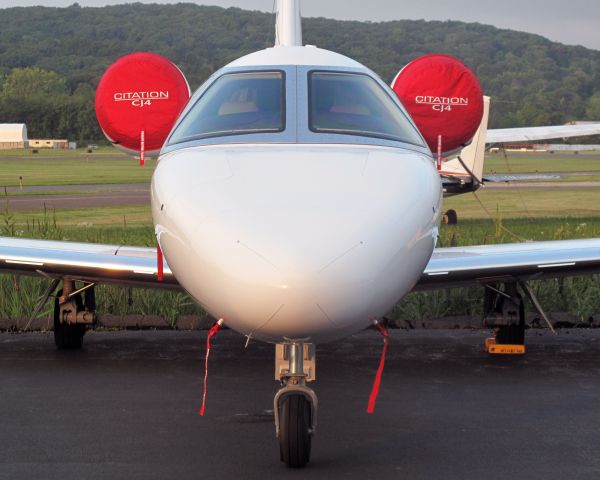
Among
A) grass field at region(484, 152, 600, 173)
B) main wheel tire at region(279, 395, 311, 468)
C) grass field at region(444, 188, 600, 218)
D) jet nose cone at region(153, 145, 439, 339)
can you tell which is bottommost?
grass field at region(484, 152, 600, 173)

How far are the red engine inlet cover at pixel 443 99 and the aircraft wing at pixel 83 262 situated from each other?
2482mm

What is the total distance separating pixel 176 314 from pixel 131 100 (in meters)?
2.70

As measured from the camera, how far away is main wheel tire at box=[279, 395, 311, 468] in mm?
5539

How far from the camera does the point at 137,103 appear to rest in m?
8.78

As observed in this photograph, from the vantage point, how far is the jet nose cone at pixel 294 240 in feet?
15.6

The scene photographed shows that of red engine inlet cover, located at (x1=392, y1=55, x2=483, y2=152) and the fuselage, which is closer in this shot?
the fuselage

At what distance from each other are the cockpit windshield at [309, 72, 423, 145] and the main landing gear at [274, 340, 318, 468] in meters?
1.43

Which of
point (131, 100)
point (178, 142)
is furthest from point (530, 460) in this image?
point (131, 100)

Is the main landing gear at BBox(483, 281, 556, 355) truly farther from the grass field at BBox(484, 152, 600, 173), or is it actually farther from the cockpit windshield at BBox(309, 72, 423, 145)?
the grass field at BBox(484, 152, 600, 173)

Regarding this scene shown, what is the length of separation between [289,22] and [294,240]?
547cm

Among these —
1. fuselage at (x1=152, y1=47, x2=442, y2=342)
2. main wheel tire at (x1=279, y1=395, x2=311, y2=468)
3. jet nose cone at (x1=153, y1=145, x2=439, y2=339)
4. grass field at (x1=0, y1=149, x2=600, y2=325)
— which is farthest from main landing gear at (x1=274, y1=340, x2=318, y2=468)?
grass field at (x1=0, y1=149, x2=600, y2=325)

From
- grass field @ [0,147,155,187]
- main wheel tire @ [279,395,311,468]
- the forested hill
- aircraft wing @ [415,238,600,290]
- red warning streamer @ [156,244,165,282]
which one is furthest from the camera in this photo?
the forested hill

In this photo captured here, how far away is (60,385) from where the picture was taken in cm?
781

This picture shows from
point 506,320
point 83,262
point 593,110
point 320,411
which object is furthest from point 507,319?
point 593,110
